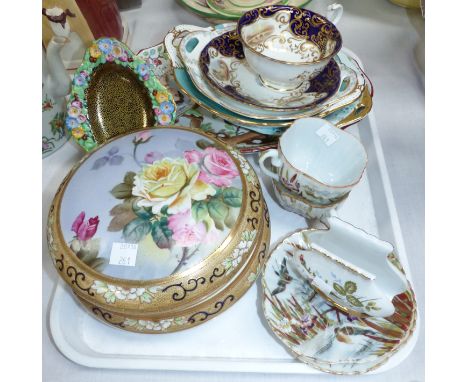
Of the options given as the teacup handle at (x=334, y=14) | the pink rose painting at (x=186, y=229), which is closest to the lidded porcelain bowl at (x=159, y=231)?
the pink rose painting at (x=186, y=229)

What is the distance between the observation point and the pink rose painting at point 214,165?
574mm

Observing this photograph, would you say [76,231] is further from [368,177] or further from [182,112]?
[368,177]

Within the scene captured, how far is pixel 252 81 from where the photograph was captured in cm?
76

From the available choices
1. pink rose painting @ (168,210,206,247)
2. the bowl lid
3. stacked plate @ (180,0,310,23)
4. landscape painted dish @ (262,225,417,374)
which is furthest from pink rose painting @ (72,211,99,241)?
stacked plate @ (180,0,310,23)

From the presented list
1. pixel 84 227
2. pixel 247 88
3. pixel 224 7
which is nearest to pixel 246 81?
pixel 247 88

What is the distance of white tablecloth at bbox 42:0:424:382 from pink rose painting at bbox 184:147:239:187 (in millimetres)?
290

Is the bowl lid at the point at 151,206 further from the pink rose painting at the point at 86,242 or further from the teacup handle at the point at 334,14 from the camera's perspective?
the teacup handle at the point at 334,14

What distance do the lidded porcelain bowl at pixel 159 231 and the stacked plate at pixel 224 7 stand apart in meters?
0.44

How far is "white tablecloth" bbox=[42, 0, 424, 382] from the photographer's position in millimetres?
613

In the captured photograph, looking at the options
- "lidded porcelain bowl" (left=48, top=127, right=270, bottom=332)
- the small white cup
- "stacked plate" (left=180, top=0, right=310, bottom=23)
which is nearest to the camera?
"lidded porcelain bowl" (left=48, top=127, right=270, bottom=332)

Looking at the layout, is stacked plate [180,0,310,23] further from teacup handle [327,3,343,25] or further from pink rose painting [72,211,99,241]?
pink rose painting [72,211,99,241]

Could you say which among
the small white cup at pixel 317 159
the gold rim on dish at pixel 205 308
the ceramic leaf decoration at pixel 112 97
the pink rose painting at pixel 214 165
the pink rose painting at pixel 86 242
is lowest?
the gold rim on dish at pixel 205 308

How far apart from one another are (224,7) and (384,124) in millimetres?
451

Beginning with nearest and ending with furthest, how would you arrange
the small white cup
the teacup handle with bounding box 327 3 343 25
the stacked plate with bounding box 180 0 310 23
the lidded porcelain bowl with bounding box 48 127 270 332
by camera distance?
the lidded porcelain bowl with bounding box 48 127 270 332, the small white cup, the teacup handle with bounding box 327 3 343 25, the stacked plate with bounding box 180 0 310 23
